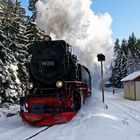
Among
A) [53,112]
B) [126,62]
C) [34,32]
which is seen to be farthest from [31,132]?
[126,62]

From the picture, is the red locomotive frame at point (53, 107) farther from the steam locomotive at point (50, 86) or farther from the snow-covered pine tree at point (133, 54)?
the snow-covered pine tree at point (133, 54)

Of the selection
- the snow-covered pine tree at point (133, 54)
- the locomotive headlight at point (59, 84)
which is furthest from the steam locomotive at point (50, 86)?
the snow-covered pine tree at point (133, 54)

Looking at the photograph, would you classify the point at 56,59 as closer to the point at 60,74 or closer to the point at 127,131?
the point at 60,74

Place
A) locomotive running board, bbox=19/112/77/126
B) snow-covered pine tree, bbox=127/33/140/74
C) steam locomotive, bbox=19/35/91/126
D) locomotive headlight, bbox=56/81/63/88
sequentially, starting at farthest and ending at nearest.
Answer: snow-covered pine tree, bbox=127/33/140/74 < locomotive headlight, bbox=56/81/63/88 < steam locomotive, bbox=19/35/91/126 < locomotive running board, bbox=19/112/77/126

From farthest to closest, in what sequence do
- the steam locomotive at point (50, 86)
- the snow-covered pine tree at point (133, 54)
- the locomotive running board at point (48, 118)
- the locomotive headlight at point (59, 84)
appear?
1. the snow-covered pine tree at point (133, 54)
2. the locomotive headlight at point (59, 84)
3. the steam locomotive at point (50, 86)
4. the locomotive running board at point (48, 118)

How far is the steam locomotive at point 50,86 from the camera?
13820 mm

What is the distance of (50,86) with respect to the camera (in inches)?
606

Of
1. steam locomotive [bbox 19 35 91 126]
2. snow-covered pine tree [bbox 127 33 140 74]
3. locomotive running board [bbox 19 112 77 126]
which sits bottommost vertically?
locomotive running board [bbox 19 112 77 126]

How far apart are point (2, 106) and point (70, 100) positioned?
9.31m

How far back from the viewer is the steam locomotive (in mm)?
13820

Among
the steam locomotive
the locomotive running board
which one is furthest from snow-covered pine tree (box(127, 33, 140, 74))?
the locomotive running board

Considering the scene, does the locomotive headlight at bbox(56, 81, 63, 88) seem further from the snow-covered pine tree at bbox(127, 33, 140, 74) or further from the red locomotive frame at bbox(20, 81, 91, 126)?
the snow-covered pine tree at bbox(127, 33, 140, 74)

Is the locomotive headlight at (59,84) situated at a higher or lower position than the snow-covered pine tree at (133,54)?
lower

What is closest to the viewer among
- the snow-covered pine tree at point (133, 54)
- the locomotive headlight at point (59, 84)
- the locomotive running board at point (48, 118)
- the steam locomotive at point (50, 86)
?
the locomotive running board at point (48, 118)
